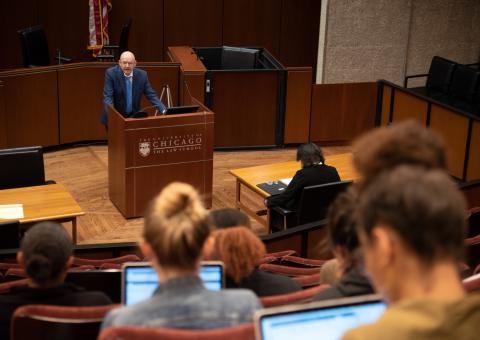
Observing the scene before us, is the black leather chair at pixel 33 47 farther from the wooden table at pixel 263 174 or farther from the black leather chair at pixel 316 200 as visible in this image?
the black leather chair at pixel 316 200

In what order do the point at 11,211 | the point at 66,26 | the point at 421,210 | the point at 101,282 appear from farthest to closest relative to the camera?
the point at 66,26 → the point at 11,211 → the point at 101,282 → the point at 421,210

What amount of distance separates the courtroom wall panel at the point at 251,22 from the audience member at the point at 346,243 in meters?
9.98

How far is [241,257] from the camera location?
302 centimetres

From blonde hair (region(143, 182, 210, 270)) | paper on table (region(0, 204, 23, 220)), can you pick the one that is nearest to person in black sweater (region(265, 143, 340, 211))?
paper on table (region(0, 204, 23, 220))

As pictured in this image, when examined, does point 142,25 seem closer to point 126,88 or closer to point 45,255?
point 126,88

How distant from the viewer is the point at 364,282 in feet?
8.55

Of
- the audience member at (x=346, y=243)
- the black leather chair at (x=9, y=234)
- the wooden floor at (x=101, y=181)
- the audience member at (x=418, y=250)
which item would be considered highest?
the audience member at (x=418, y=250)

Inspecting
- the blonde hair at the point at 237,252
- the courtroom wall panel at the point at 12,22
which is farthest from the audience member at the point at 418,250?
the courtroom wall panel at the point at 12,22

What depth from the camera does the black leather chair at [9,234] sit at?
4.98 meters

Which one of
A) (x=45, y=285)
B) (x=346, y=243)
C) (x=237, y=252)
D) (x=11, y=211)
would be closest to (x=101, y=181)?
(x=11, y=211)

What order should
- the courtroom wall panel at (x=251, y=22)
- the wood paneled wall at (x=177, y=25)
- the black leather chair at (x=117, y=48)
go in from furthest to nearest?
1. the courtroom wall panel at (x=251, y=22)
2. the wood paneled wall at (x=177, y=25)
3. the black leather chair at (x=117, y=48)

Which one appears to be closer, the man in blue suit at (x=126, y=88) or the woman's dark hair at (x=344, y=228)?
the woman's dark hair at (x=344, y=228)

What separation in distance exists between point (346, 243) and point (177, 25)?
392 inches

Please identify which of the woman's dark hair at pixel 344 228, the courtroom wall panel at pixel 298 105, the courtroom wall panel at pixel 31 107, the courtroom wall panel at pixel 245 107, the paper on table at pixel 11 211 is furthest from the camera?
the courtroom wall panel at pixel 298 105
